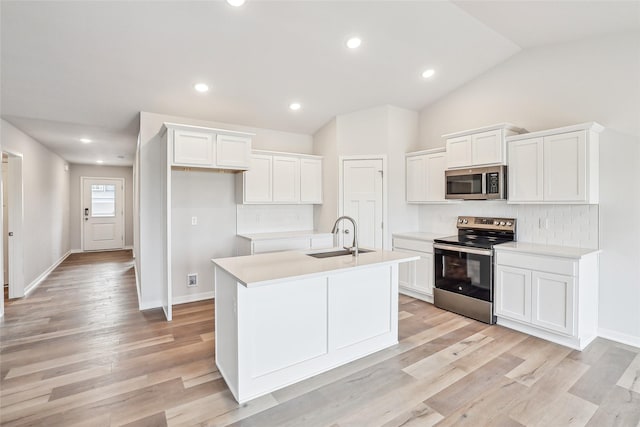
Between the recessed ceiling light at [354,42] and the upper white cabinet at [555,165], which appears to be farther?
the recessed ceiling light at [354,42]

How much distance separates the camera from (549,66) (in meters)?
3.57

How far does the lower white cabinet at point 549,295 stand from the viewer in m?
2.92

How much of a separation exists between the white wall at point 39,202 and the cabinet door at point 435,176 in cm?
556

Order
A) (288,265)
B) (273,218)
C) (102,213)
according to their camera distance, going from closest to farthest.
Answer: (288,265) < (273,218) < (102,213)

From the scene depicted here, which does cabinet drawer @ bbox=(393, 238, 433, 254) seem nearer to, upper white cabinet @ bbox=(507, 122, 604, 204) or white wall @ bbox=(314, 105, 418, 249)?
white wall @ bbox=(314, 105, 418, 249)

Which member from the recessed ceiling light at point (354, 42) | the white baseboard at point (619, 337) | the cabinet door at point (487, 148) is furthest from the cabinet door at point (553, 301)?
the recessed ceiling light at point (354, 42)

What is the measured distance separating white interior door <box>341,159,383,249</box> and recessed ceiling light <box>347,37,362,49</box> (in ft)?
5.75

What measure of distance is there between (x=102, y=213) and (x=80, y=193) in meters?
0.73

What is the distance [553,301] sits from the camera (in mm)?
3041

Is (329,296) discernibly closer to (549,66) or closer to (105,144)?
(549,66)

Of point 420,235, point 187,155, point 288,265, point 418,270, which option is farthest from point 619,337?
point 187,155

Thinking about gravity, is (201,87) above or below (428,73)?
below

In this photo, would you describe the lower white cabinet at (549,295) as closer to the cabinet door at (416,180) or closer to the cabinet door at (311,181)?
the cabinet door at (416,180)

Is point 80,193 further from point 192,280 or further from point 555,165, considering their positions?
point 555,165
